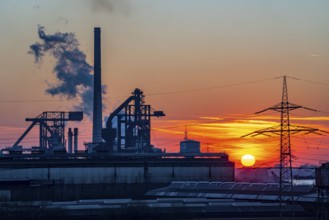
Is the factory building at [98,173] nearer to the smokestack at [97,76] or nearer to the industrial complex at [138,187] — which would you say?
the industrial complex at [138,187]

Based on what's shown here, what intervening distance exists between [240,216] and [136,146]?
61870 mm

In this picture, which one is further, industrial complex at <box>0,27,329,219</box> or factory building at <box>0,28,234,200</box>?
factory building at <box>0,28,234,200</box>

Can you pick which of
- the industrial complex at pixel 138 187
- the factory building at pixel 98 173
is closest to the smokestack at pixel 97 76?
the industrial complex at pixel 138 187

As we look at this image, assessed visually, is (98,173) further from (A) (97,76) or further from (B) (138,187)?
(A) (97,76)

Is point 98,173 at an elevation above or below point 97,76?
below

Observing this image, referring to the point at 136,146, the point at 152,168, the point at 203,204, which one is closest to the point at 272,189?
the point at 203,204

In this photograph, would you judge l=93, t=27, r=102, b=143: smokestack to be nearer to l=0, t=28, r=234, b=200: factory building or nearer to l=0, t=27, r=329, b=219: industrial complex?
l=0, t=27, r=329, b=219: industrial complex

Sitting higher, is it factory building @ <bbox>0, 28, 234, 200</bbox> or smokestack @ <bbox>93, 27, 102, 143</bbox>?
smokestack @ <bbox>93, 27, 102, 143</bbox>

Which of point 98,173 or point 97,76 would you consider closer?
point 98,173

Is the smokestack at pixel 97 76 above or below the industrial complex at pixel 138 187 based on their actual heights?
above

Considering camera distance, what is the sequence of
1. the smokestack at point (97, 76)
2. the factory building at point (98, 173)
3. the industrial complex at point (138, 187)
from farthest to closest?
the smokestack at point (97, 76) < the factory building at point (98, 173) < the industrial complex at point (138, 187)

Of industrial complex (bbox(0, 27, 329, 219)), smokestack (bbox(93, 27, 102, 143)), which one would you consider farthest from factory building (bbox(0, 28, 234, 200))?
smokestack (bbox(93, 27, 102, 143))

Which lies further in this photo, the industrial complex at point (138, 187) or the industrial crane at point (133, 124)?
the industrial crane at point (133, 124)

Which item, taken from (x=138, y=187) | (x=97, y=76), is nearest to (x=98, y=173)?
(x=138, y=187)
